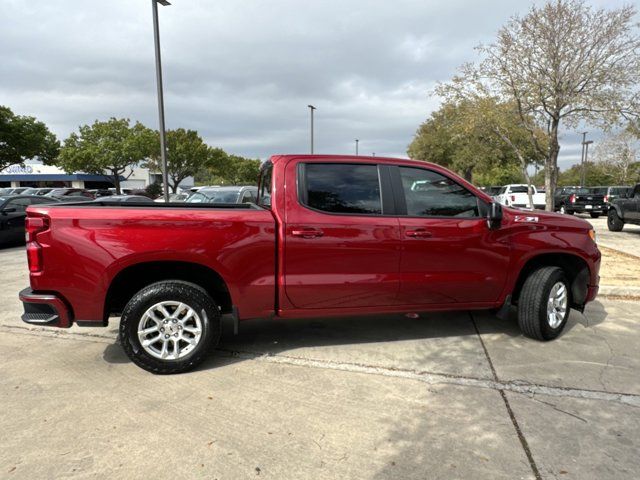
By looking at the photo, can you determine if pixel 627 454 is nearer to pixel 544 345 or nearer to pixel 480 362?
pixel 480 362

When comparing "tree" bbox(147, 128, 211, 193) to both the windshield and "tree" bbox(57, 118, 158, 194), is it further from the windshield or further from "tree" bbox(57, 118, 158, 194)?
the windshield

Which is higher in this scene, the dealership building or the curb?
the dealership building

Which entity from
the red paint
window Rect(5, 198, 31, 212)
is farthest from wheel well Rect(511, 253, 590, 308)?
window Rect(5, 198, 31, 212)

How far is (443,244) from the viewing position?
4.12 meters

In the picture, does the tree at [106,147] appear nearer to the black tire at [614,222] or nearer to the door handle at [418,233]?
the black tire at [614,222]

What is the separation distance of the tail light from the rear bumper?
229mm

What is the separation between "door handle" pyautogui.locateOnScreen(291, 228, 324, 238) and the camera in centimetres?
381

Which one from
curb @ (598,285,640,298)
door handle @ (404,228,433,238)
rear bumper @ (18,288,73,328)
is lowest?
curb @ (598,285,640,298)

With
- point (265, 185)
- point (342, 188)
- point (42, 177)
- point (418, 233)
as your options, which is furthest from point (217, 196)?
point (42, 177)

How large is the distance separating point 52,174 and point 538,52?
66.5 meters

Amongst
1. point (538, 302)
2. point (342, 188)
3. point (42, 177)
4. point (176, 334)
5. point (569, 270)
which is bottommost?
point (176, 334)

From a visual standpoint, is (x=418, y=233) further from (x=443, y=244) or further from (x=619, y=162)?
(x=619, y=162)

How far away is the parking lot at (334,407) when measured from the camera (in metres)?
2.58

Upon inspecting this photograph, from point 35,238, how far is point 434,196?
342cm
